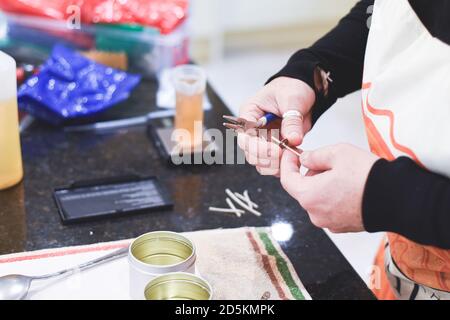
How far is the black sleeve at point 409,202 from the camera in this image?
2.38 ft

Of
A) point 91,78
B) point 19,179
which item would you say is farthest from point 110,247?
point 91,78

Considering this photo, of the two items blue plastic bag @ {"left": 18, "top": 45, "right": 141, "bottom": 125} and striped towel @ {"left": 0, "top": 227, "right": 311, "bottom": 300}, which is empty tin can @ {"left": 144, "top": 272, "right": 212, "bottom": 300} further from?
blue plastic bag @ {"left": 18, "top": 45, "right": 141, "bottom": 125}

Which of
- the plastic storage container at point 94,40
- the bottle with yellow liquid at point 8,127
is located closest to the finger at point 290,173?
the bottle with yellow liquid at point 8,127

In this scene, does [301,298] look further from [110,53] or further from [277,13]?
[277,13]

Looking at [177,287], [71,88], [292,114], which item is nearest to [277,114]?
[292,114]

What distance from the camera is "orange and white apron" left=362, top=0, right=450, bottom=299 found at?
A: 807mm

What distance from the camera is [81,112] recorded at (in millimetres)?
1391

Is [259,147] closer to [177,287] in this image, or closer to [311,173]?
[311,173]

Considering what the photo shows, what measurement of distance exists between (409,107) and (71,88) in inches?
32.8

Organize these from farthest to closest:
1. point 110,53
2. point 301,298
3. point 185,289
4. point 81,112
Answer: point 110,53 < point 81,112 < point 301,298 < point 185,289

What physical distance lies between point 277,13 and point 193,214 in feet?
9.56

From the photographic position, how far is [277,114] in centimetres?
106

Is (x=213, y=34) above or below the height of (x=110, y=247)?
below

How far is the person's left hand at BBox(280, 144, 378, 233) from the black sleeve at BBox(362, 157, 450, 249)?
2cm
